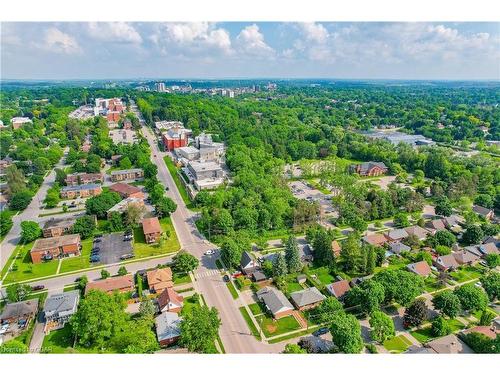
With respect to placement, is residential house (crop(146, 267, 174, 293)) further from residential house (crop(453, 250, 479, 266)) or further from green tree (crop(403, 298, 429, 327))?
residential house (crop(453, 250, 479, 266))

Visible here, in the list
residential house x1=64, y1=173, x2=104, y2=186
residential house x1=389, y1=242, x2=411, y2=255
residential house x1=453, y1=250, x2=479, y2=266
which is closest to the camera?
residential house x1=453, y1=250, x2=479, y2=266

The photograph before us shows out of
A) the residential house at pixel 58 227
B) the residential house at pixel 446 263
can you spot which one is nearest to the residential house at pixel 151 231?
the residential house at pixel 58 227

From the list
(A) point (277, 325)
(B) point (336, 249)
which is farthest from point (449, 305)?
(A) point (277, 325)

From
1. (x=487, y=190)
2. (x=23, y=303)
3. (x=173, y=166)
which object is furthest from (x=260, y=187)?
(x=487, y=190)

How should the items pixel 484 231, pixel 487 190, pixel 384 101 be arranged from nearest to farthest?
pixel 484 231, pixel 487 190, pixel 384 101

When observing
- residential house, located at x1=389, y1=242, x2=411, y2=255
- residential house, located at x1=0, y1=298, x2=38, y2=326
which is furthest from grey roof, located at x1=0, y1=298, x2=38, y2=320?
residential house, located at x1=389, y1=242, x2=411, y2=255

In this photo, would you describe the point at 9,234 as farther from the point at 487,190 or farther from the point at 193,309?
the point at 487,190

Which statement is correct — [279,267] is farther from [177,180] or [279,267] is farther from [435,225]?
[177,180]
